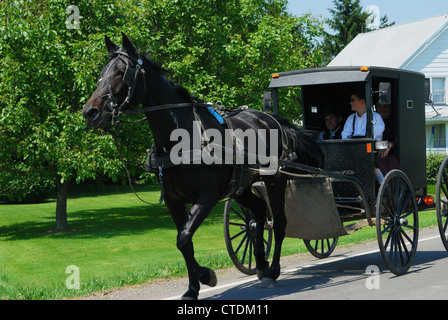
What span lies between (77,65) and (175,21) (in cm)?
635

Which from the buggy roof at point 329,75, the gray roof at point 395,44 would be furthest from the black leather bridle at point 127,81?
the gray roof at point 395,44

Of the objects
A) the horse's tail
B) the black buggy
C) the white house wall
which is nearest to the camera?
the black buggy

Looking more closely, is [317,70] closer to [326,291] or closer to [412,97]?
[412,97]

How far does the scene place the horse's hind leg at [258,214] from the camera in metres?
7.82

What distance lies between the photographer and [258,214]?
26.8 ft

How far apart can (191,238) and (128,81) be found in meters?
1.79

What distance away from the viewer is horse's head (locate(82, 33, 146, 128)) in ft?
18.9

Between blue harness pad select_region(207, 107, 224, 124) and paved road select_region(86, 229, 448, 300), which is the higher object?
blue harness pad select_region(207, 107, 224, 124)

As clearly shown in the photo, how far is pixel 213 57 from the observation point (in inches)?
876

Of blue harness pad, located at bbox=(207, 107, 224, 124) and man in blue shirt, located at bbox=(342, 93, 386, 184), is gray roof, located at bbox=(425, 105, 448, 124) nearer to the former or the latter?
man in blue shirt, located at bbox=(342, 93, 386, 184)
